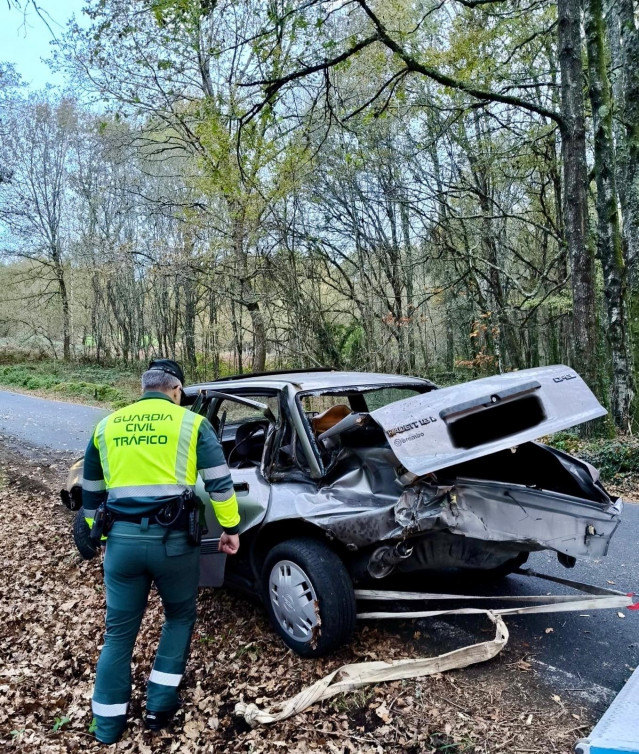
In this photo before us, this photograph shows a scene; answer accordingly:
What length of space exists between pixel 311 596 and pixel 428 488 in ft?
3.15

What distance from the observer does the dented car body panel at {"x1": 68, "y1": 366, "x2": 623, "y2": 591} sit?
3096mm

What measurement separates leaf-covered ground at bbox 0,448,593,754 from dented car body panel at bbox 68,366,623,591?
53cm

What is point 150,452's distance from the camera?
124 inches

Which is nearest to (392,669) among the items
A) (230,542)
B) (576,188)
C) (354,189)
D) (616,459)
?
(230,542)

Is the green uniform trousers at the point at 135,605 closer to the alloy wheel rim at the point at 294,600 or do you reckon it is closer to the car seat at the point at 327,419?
the alloy wheel rim at the point at 294,600

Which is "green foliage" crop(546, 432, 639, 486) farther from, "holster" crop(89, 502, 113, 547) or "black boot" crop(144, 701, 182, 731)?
"holster" crop(89, 502, 113, 547)

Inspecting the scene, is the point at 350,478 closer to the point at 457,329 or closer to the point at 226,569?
the point at 226,569

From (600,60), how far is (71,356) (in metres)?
31.9

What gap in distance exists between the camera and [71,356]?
112 feet

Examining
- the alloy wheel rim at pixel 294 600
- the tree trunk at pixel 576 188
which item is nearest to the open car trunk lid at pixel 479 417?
the alloy wheel rim at pixel 294 600

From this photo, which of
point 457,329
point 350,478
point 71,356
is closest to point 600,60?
point 350,478

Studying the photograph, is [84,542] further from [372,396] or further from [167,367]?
[372,396]

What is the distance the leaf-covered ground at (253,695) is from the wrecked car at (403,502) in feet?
1.15

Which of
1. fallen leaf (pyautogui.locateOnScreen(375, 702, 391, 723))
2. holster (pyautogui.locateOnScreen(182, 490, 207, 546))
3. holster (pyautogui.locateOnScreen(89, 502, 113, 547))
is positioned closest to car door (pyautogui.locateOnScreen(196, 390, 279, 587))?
holster (pyautogui.locateOnScreen(182, 490, 207, 546))
